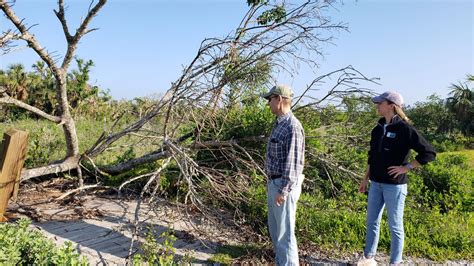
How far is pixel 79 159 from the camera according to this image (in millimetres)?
6172

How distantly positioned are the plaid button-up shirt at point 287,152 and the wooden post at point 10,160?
9.55 ft

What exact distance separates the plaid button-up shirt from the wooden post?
2.91 metres

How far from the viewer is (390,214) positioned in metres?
3.55

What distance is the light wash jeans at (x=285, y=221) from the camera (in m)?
3.31

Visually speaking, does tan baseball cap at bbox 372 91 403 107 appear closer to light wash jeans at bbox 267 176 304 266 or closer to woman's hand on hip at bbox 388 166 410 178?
woman's hand on hip at bbox 388 166 410 178

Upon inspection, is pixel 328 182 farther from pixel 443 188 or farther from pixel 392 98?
pixel 392 98

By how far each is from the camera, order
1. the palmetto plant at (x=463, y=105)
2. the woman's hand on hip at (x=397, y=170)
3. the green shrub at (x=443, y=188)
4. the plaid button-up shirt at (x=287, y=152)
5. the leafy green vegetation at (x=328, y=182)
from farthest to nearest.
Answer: the palmetto plant at (x=463, y=105) < the green shrub at (x=443, y=188) < the leafy green vegetation at (x=328, y=182) < the woman's hand on hip at (x=397, y=170) < the plaid button-up shirt at (x=287, y=152)

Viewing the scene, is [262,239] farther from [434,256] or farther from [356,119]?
[356,119]

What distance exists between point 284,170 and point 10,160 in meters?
3.17

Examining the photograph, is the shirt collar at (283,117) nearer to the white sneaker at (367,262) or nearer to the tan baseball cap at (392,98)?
the tan baseball cap at (392,98)

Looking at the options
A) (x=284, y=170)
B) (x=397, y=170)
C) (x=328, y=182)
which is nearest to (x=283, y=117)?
(x=284, y=170)

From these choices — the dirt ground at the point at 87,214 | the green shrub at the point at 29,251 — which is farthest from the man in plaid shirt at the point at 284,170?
the green shrub at the point at 29,251

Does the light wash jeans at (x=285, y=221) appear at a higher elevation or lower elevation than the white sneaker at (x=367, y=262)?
higher

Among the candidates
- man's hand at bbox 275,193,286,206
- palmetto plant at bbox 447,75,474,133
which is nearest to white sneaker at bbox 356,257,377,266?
man's hand at bbox 275,193,286,206
